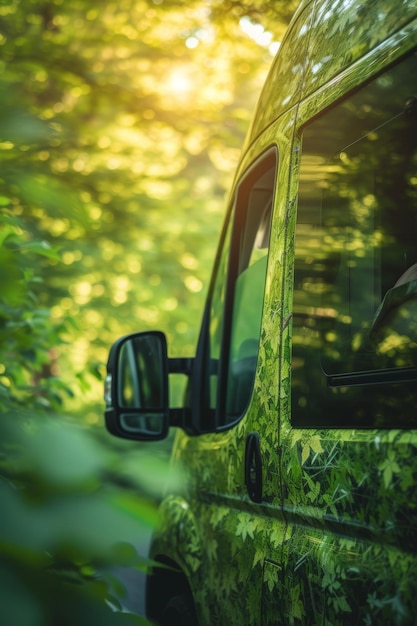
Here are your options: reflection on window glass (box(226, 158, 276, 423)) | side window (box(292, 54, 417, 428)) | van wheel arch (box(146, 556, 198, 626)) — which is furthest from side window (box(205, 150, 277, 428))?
van wheel arch (box(146, 556, 198, 626))

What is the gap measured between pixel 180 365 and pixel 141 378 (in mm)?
318

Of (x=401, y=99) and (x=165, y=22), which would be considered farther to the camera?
(x=165, y=22)

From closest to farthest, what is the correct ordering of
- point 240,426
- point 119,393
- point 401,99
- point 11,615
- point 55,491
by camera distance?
1. point 11,615
2. point 55,491
3. point 401,99
4. point 240,426
5. point 119,393

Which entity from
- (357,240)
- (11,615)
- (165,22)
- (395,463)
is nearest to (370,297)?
(357,240)

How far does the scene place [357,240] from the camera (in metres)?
2.13

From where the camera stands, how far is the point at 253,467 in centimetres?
232

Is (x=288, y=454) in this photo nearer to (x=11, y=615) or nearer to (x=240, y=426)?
(x=240, y=426)

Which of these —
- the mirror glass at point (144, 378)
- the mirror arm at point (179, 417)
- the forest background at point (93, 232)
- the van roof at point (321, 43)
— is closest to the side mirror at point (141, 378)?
the mirror glass at point (144, 378)

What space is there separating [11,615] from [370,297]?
1518 mm

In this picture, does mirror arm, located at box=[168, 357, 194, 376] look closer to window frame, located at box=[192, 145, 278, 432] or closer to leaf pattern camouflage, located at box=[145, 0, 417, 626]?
window frame, located at box=[192, 145, 278, 432]

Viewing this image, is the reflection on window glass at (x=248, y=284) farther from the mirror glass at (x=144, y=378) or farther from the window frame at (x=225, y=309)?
the mirror glass at (x=144, y=378)

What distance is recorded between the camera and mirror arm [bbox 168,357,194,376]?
10.4ft

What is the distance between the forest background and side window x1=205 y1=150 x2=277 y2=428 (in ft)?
1.50

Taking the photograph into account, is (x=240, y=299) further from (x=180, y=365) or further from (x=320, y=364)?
(x=320, y=364)
